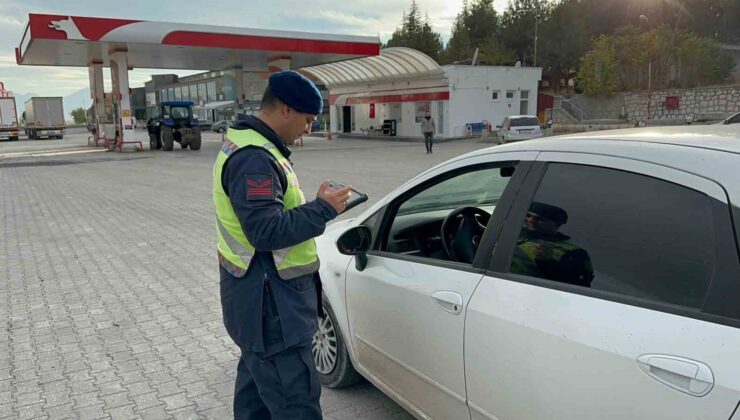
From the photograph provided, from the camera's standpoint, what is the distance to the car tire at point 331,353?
10.8ft

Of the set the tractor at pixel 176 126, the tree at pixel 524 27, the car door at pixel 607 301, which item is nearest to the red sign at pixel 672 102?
the tree at pixel 524 27

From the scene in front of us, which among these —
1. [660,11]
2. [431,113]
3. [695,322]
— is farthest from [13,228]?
[660,11]

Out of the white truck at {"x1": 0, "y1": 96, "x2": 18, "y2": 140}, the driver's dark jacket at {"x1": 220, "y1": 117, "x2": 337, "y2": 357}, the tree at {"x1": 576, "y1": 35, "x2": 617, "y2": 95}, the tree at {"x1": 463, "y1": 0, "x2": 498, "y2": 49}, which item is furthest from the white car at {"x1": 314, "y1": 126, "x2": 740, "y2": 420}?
the tree at {"x1": 463, "y1": 0, "x2": 498, "y2": 49}

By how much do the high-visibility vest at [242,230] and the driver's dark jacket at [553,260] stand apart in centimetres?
85

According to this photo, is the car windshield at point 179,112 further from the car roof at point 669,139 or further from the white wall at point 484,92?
the car roof at point 669,139

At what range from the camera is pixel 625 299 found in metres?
1.72

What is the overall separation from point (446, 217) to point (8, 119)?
53.7 metres

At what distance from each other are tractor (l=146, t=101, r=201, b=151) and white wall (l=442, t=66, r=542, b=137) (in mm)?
14516

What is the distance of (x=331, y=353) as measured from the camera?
341 cm

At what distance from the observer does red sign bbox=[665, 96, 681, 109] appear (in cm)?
3316

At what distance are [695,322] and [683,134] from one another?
2.51 ft

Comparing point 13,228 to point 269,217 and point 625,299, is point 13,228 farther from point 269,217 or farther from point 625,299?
point 625,299

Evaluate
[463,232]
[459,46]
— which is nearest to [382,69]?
[459,46]

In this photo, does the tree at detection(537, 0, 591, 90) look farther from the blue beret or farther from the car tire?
the blue beret
